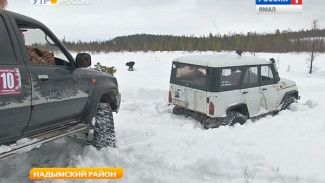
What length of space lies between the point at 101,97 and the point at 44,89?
1692mm

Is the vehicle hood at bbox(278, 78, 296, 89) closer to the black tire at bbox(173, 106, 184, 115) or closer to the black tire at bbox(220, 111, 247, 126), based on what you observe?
the black tire at bbox(220, 111, 247, 126)

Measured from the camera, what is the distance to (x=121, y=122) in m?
7.48

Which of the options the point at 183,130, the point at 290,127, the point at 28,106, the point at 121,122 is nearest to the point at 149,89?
the point at 121,122

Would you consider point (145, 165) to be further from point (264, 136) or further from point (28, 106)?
point (264, 136)

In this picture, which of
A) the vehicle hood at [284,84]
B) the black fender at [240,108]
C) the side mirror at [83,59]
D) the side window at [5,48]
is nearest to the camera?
the side window at [5,48]

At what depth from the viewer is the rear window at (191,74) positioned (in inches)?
308

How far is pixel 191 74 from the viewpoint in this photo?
26.7ft

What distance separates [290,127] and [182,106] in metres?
2.82

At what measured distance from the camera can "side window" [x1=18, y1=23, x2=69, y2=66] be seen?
4.30 m

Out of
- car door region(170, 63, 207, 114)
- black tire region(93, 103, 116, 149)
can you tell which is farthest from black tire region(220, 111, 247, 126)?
black tire region(93, 103, 116, 149)

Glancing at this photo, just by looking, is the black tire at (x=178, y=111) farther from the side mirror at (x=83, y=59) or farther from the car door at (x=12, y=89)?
the car door at (x=12, y=89)

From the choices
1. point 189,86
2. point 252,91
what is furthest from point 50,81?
point 252,91

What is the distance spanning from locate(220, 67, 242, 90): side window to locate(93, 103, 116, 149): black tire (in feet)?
10.6

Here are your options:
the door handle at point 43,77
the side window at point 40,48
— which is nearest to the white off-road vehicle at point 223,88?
the side window at point 40,48
